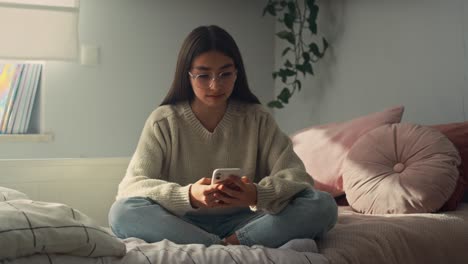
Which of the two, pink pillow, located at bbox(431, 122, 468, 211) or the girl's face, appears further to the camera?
pink pillow, located at bbox(431, 122, 468, 211)

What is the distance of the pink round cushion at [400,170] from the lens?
6.33ft

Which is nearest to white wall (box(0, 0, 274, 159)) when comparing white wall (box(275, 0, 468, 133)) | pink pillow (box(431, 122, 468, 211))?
white wall (box(275, 0, 468, 133))

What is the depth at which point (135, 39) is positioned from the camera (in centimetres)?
304

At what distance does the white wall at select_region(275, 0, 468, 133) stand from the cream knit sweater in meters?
0.89

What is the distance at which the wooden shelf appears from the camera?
2.75 m

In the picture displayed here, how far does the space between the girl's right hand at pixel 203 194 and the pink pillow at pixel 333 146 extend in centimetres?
82

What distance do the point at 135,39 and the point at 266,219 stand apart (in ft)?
5.53

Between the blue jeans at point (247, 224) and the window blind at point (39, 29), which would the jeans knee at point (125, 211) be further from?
the window blind at point (39, 29)

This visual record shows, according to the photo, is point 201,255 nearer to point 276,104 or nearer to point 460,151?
point 460,151

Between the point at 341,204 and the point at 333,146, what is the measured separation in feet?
0.75

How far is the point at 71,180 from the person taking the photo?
97.7 inches

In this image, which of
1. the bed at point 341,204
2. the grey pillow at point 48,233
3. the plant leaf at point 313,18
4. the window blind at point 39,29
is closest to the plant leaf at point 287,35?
the plant leaf at point 313,18

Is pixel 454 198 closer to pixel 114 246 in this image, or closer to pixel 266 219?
pixel 266 219

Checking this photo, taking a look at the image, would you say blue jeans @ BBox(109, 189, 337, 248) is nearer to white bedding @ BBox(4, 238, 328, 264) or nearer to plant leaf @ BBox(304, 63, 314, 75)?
white bedding @ BBox(4, 238, 328, 264)
